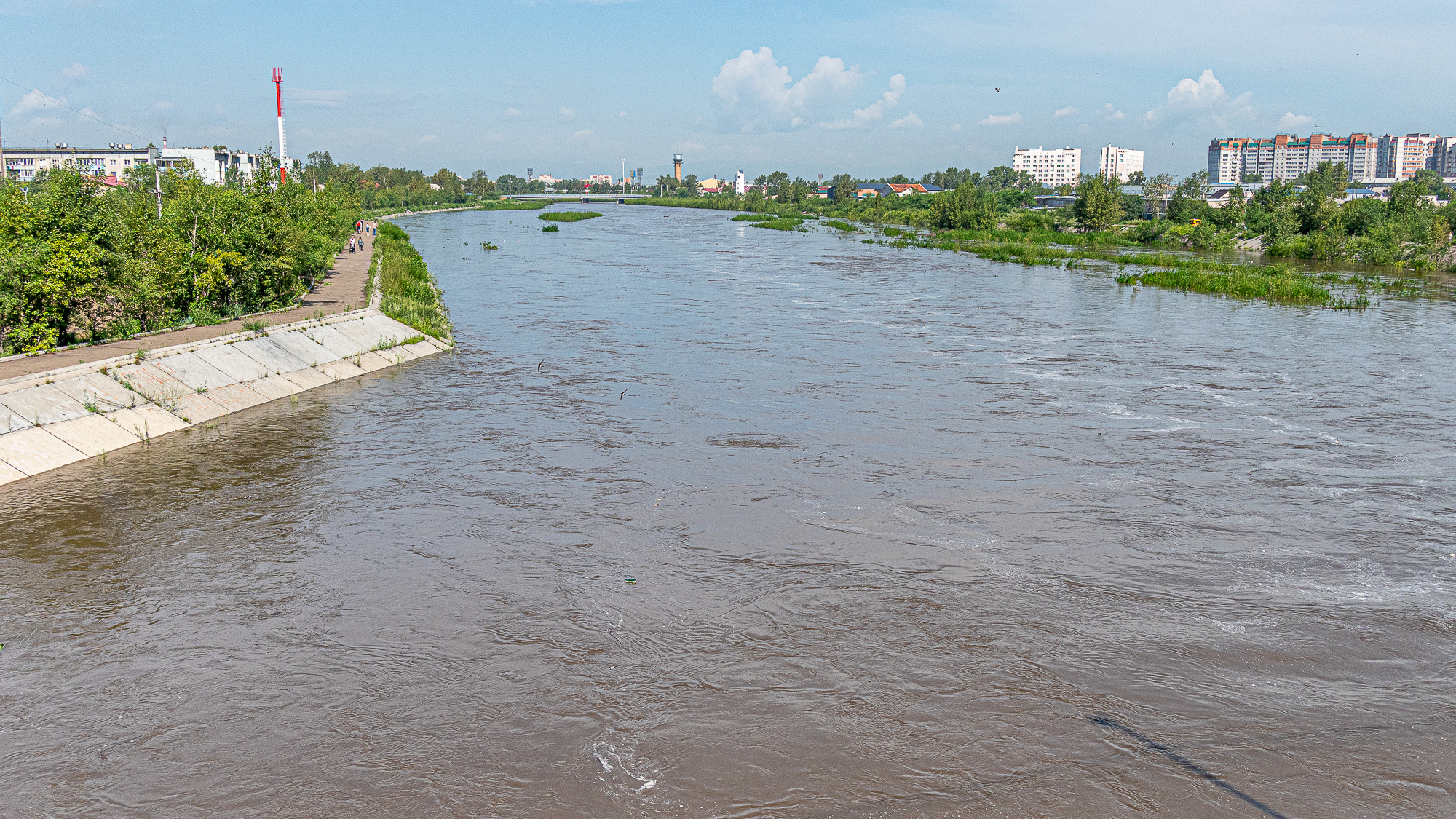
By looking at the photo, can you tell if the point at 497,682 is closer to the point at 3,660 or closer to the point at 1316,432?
the point at 3,660

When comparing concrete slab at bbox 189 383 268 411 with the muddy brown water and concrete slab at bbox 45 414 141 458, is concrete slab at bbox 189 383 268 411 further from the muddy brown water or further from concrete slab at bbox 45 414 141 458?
concrete slab at bbox 45 414 141 458

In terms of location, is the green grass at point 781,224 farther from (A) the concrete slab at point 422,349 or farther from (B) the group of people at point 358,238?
(A) the concrete slab at point 422,349

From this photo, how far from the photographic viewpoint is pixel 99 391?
52.2 feet

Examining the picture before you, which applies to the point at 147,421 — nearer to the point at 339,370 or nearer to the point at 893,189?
the point at 339,370

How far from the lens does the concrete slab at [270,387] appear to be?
19406 mm

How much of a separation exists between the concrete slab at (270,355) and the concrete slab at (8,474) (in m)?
6.79

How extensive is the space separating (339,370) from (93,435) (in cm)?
738

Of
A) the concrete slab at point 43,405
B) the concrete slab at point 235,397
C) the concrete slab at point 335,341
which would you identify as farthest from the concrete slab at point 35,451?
the concrete slab at point 335,341

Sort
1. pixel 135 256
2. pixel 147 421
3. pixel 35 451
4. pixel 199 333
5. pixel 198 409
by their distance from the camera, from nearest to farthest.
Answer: pixel 35 451 < pixel 147 421 < pixel 198 409 < pixel 135 256 < pixel 199 333

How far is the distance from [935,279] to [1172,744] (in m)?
41.2

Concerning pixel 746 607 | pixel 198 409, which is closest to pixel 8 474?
pixel 198 409

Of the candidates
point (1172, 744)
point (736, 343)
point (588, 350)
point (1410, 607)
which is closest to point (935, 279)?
point (736, 343)

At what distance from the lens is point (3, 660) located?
866cm

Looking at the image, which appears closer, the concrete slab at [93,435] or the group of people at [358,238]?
the concrete slab at [93,435]
